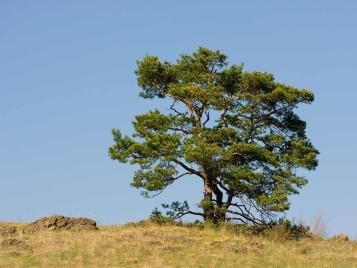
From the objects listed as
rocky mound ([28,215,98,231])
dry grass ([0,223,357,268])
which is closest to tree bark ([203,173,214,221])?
dry grass ([0,223,357,268])

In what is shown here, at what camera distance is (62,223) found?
3316 cm

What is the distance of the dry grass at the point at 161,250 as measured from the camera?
22.9 meters

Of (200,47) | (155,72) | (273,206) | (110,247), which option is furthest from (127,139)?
(110,247)

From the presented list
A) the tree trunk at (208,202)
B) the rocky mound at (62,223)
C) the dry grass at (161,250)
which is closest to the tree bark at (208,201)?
the tree trunk at (208,202)

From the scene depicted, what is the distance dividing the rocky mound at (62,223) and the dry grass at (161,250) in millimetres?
1876

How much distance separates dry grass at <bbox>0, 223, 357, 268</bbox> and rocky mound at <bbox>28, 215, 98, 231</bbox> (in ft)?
6.15

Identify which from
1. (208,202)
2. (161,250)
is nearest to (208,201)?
(208,202)

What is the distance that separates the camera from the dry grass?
75.0 feet

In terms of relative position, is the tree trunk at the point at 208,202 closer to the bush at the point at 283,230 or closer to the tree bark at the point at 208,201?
the tree bark at the point at 208,201

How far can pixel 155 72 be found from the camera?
3753cm

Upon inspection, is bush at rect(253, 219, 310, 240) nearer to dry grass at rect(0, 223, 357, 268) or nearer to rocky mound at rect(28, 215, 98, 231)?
dry grass at rect(0, 223, 357, 268)

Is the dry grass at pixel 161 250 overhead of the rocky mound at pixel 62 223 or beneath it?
beneath

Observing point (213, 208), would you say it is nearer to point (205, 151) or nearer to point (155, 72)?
point (205, 151)

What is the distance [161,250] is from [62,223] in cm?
975
